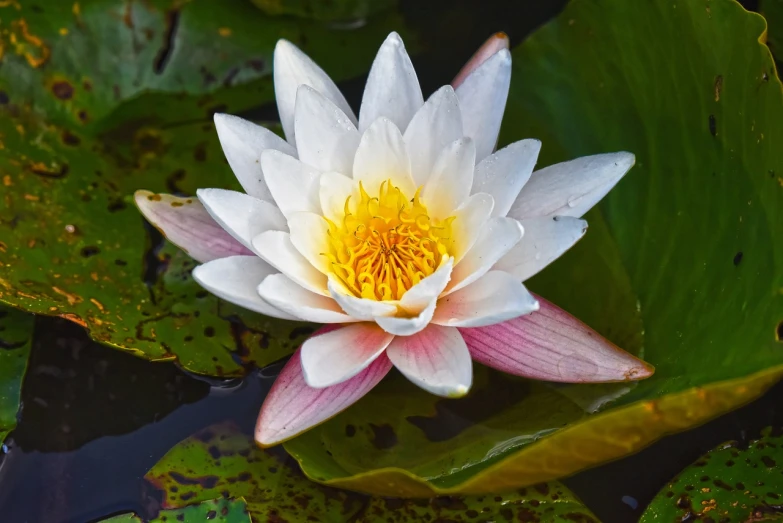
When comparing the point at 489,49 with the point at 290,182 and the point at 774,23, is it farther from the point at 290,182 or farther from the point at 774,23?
the point at 774,23

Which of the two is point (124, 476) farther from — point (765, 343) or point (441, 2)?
point (441, 2)

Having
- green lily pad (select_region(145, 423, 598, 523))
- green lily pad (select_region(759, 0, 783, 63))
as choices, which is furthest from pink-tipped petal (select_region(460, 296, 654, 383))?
green lily pad (select_region(759, 0, 783, 63))

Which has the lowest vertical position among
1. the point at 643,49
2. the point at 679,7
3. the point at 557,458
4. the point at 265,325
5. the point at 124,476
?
the point at 124,476

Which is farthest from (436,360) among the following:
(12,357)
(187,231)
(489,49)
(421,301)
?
(12,357)

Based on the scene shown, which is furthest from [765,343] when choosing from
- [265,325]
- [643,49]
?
[265,325]

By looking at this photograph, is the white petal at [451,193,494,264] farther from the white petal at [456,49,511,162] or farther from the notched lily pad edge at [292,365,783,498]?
the notched lily pad edge at [292,365,783,498]

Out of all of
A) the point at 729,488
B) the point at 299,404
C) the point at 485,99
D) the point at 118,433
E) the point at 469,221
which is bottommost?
the point at 118,433

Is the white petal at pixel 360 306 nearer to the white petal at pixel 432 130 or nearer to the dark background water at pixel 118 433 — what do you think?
the white petal at pixel 432 130
